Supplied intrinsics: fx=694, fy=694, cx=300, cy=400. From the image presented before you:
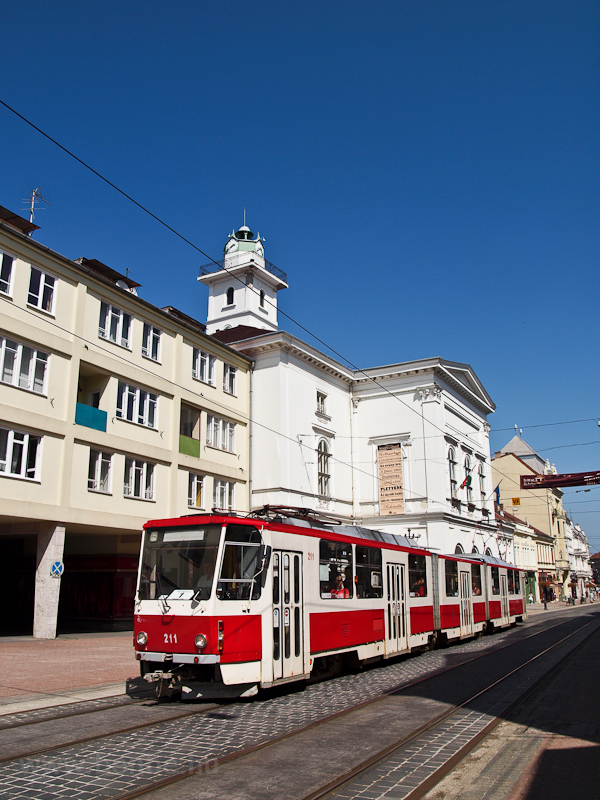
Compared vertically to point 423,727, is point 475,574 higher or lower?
higher

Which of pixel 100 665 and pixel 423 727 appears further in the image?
pixel 100 665

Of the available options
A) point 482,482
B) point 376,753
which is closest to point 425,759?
point 376,753

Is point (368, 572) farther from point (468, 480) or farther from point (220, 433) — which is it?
point (468, 480)

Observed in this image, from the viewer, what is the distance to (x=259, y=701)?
11.3m

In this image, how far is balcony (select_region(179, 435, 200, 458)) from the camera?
3098 centimetres

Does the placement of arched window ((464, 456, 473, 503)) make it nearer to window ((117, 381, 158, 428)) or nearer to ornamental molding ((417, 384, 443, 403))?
ornamental molding ((417, 384, 443, 403))

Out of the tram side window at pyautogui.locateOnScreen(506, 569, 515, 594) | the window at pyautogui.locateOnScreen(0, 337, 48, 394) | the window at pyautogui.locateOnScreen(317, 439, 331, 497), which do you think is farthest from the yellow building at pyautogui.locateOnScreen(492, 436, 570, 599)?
the window at pyautogui.locateOnScreen(0, 337, 48, 394)

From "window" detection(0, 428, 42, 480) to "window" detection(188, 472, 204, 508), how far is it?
9223 mm

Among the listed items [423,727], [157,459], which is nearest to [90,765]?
[423,727]

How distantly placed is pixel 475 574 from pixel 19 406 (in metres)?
17.1

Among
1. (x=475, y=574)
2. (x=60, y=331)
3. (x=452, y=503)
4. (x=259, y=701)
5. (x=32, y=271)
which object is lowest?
(x=259, y=701)

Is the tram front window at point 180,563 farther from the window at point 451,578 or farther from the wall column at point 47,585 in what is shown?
the wall column at point 47,585

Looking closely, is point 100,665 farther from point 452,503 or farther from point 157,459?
point 452,503

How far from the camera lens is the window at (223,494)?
3356 cm
